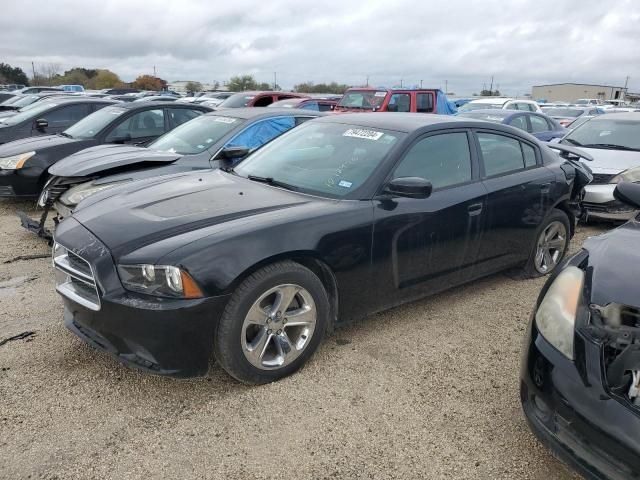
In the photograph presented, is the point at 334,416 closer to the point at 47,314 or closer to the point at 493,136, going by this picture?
the point at 47,314

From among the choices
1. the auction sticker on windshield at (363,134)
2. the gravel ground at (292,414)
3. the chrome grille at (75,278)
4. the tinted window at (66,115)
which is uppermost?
the auction sticker on windshield at (363,134)

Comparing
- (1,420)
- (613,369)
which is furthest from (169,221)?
(613,369)

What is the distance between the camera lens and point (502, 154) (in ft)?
13.9

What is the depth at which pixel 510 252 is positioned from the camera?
428cm

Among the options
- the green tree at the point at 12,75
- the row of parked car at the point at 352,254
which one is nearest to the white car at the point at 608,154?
the row of parked car at the point at 352,254

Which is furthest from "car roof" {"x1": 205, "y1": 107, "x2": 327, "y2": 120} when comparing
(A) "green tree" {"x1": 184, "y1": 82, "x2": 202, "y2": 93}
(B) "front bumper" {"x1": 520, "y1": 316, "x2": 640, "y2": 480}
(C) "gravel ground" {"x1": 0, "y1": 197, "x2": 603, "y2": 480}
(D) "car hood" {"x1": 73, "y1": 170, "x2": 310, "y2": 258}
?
(A) "green tree" {"x1": 184, "y1": 82, "x2": 202, "y2": 93}

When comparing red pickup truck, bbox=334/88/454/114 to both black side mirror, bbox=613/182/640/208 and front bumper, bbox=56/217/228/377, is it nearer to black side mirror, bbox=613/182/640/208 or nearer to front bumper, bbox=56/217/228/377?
black side mirror, bbox=613/182/640/208

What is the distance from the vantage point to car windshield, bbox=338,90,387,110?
13.1 m

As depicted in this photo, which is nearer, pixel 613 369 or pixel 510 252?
pixel 613 369

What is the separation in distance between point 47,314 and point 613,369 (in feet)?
12.0

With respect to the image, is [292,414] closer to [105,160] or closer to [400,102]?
[105,160]

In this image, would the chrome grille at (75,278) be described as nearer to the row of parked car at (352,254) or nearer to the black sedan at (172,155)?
the row of parked car at (352,254)

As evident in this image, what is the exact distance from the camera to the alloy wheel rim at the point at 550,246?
15.3ft

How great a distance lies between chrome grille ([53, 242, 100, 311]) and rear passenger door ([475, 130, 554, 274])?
2.79 m
